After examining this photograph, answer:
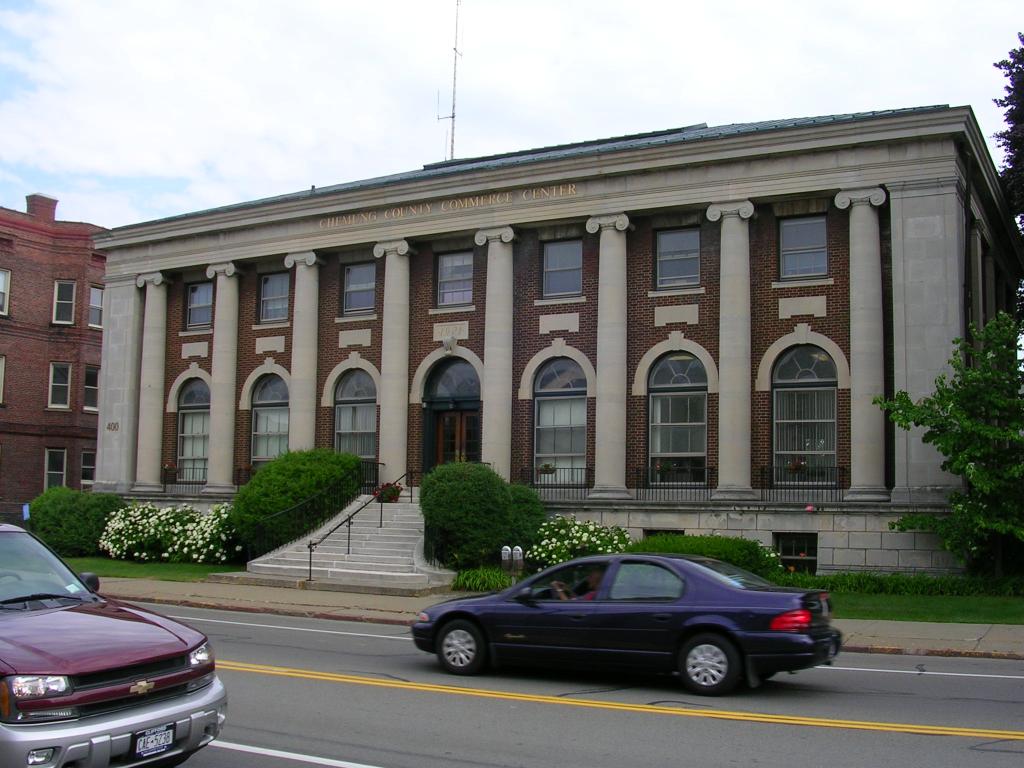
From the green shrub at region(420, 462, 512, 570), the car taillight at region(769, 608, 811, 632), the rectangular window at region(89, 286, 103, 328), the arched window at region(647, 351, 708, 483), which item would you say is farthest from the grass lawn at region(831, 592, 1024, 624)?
the rectangular window at region(89, 286, 103, 328)

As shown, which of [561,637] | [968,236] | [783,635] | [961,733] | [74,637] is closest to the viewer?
[74,637]

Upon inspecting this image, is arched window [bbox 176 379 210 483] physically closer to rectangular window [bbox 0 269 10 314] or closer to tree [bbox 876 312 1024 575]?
rectangular window [bbox 0 269 10 314]

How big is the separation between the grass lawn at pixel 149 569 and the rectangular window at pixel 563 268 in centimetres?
1087

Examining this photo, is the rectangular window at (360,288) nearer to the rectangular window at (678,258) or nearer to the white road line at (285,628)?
the rectangular window at (678,258)

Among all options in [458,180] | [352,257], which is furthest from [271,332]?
[458,180]

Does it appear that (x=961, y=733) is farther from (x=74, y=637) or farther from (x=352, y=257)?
(x=352, y=257)

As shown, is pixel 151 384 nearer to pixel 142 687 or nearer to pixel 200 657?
pixel 200 657

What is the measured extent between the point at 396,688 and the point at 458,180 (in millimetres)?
19277

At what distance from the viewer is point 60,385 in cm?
4547

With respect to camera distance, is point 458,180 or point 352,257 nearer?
point 458,180

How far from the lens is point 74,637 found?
701cm

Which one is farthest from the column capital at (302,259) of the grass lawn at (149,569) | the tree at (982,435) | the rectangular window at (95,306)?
the rectangular window at (95,306)

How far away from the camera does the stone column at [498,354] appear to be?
27797 millimetres

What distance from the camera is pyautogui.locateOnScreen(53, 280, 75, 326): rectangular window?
45531mm
